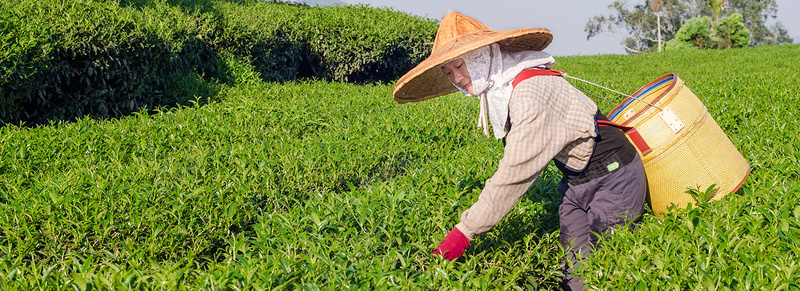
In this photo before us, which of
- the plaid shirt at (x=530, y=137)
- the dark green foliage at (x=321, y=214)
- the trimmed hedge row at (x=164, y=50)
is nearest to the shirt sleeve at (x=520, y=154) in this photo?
the plaid shirt at (x=530, y=137)

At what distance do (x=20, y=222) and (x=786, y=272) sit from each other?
3.79 metres

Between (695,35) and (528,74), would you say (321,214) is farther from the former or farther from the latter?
(695,35)

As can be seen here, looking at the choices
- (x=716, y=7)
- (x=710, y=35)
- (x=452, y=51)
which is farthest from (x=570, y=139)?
(x=716, y=7)

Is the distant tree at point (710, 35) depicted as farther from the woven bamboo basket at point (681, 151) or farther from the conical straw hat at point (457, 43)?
the conical straw hat at point (457, 43)

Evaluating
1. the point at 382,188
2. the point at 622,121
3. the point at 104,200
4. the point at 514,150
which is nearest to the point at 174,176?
the point at 104,200

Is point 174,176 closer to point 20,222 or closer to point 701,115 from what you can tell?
point 20,222

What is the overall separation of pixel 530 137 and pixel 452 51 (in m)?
0.56

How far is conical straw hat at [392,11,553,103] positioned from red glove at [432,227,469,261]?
2.69 ft

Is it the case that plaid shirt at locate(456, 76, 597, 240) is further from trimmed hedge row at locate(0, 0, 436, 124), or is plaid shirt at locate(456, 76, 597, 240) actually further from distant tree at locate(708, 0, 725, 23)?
distant tree at locate(708, 0, 725, 23)

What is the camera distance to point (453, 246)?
8.45 feet

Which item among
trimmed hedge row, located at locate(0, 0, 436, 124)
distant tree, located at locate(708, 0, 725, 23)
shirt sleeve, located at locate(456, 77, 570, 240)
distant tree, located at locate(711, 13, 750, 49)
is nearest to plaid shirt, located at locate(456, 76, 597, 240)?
shirt sleeve, located at locate(456, 77, 570, 240)

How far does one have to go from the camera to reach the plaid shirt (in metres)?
2.44

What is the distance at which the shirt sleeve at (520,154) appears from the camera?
2.43 meters

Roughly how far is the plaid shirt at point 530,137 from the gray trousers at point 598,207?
13.0 inches
